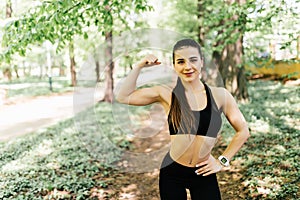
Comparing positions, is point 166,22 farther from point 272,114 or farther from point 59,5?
point 59,5

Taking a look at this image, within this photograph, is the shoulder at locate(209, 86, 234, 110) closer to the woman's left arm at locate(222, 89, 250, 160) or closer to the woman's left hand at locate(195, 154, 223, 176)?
the woman's left arm at locate(222, 89, 250, 160)

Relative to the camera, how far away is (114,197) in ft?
17.7

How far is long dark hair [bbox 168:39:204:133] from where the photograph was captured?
7.34 feet

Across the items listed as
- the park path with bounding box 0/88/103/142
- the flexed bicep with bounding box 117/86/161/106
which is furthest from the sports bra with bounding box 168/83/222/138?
the park path with bounding box 0/88/103/142

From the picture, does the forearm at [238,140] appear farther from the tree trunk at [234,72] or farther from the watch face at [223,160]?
→ the tree trunk at [234,72]

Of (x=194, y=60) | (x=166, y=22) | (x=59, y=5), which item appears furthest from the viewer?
(x=166, y=22)

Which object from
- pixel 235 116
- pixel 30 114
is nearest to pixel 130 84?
pixel 235 116

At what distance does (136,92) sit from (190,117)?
1.40 feet

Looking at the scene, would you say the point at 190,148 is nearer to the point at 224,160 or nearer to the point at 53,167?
the point at 224,160

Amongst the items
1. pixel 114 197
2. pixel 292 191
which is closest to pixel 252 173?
pixel 292 191

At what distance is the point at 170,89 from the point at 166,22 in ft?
63.9

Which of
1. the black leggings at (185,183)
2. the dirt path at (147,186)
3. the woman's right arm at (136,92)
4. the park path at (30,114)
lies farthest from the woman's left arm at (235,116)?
the park path at (30,114)

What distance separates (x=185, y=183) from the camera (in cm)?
238

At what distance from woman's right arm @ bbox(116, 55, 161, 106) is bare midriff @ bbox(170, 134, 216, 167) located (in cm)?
33
